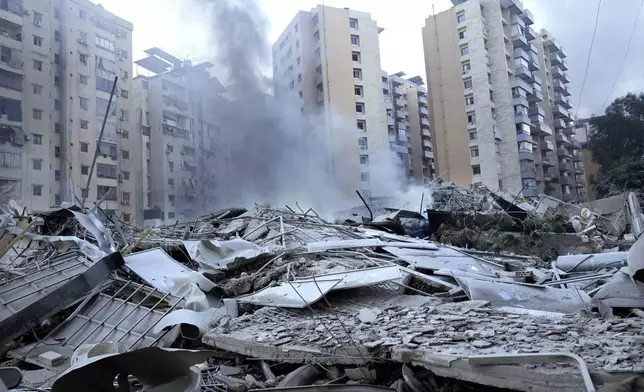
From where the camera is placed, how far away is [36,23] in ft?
79.1

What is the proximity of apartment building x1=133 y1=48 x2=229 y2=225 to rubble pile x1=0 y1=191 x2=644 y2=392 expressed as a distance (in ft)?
79.5

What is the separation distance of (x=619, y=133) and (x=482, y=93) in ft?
35.0

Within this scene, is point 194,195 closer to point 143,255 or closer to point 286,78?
point 286,78

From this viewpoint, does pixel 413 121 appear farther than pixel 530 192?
Yes

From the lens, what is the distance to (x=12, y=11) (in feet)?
73.9

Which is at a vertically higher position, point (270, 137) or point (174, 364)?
point (270, 137)

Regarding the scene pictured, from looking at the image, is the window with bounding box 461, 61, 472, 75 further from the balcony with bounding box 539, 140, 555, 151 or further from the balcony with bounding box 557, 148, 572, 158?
the balcony with bounding box 557, 148, 572, 158

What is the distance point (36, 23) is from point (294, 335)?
28463 millimetres

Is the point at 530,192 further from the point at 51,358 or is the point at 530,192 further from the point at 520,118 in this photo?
the point at 51,358

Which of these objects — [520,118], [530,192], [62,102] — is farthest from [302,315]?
[520,118]

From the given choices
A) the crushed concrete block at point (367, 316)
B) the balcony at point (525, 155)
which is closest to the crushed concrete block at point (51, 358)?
the crushed concrete block at point (367, 316)

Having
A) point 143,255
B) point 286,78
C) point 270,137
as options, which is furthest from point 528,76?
point 143,255

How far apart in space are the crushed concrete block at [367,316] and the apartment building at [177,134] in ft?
93.0

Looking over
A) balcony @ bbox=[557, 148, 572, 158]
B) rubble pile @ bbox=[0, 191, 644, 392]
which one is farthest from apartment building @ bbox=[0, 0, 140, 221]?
balcony @ bbox=[557, 148, 572, 158]
